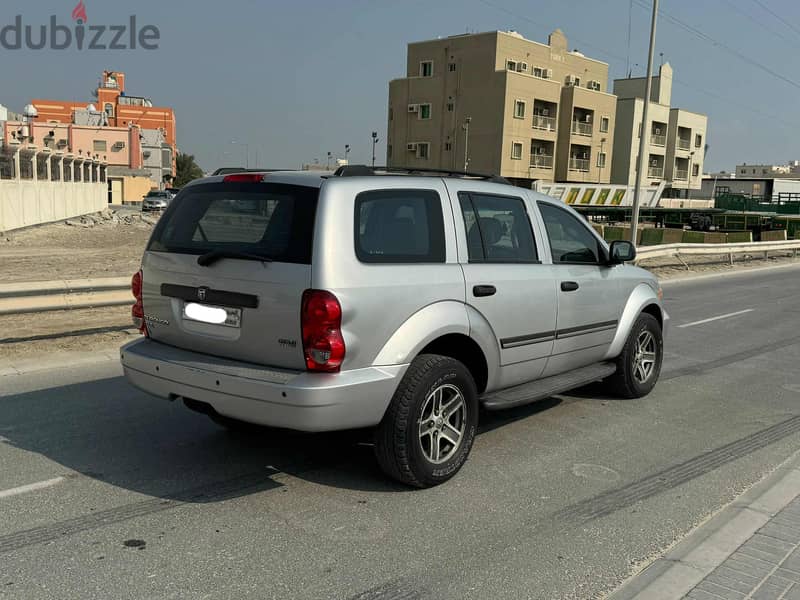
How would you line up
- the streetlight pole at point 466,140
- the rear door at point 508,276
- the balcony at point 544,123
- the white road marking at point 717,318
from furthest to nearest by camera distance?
the balcony at point 544,123 → the streetlight pole at point 466,140 → the white road marking at point 717,318 → the rear door at point 508,276

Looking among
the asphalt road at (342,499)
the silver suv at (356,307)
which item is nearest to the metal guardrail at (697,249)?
the asphalt road at (342,499)

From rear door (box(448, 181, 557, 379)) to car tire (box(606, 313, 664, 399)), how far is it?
1.44 m

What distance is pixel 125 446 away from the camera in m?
5.32

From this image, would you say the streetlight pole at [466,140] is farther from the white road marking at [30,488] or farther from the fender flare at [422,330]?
the white road marking at [30,488]

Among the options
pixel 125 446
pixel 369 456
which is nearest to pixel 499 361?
pixel 369 456

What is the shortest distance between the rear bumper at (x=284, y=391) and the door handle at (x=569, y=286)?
1904 millimetres

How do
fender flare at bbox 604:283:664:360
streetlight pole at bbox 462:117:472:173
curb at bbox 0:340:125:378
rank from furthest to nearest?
1. streetlight pole at bbox 462:117:472:173
2. curb at bbox 0:340:125:378
3. fender flare at bbox 604:283:664:360

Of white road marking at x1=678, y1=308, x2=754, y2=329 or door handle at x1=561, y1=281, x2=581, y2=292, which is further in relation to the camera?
white road marking at x1=678, y1=308, x2=754, y2=329

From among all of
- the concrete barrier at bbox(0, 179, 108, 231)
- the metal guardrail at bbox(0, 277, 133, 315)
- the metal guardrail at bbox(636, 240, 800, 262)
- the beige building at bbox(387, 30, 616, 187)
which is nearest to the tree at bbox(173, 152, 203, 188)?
the beige building at bbox(387, 30, 616, 187)

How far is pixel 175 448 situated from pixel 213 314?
1.30 m

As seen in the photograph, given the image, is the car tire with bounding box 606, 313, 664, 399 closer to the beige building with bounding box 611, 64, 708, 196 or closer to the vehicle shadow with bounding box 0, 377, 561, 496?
the vehicle shadow with bounding box 0, 377, 561, 496

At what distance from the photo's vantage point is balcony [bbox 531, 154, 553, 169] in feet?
215

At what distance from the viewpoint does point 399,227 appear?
4703 mm

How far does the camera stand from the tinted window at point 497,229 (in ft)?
17.0
